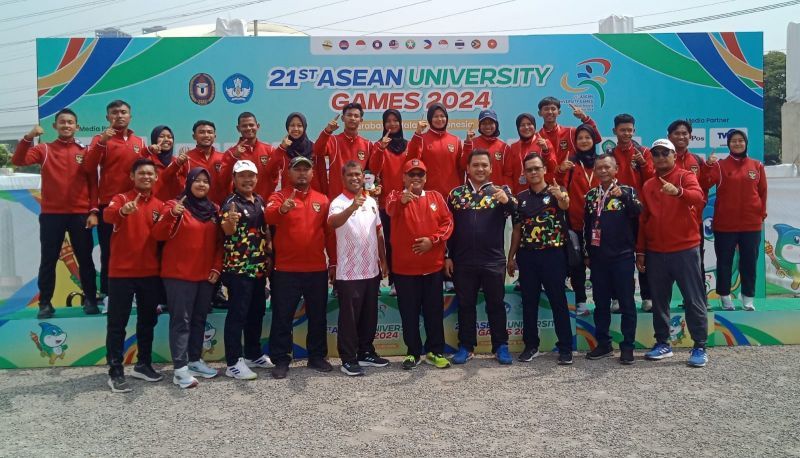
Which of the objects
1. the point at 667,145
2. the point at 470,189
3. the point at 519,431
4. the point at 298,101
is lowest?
the point at 519,431

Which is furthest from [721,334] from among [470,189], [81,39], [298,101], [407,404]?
[81,39]

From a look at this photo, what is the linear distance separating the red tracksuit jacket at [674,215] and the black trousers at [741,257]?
3.74ft

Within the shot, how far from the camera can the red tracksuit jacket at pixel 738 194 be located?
6414 millimetres

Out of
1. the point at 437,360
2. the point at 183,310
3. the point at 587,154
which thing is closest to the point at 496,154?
the point at 587,154

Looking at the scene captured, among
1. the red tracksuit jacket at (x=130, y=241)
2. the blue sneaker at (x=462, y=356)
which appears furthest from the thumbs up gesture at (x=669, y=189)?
the red tracksuit jacket at (x=130, y=241)

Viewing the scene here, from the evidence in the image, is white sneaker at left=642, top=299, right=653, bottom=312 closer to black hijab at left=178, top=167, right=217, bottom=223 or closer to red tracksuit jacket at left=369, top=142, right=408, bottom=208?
red tracksuit jacket at left=369, top=142, right=408, bottom=208

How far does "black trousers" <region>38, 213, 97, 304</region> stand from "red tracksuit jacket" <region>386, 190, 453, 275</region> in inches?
120

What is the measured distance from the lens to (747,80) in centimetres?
811

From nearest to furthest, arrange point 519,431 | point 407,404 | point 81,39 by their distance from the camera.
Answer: point 519,431 → point 407,404 → point 81,39

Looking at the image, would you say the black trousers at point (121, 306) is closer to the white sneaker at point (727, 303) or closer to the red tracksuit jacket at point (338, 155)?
the red tracksuit jacket at point (338, 155)

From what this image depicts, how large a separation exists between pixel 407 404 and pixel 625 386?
1810 mm

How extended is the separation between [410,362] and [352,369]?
0.54 metres

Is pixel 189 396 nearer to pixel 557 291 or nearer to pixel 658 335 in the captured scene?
pixel 557 291

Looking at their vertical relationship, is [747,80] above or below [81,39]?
below
